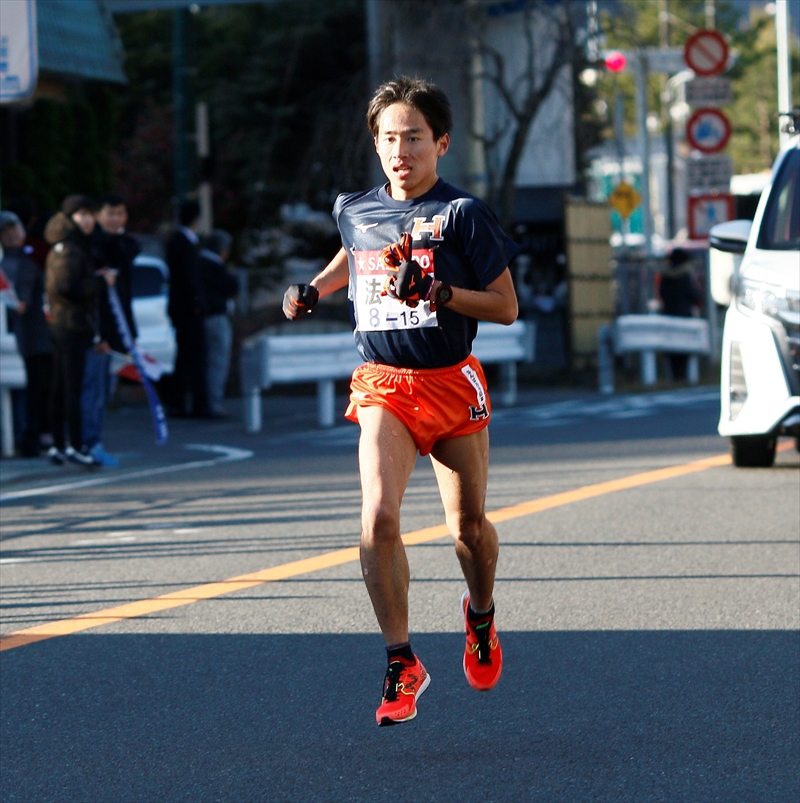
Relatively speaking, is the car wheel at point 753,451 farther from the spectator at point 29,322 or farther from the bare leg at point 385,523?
the bare leg at point 385,523

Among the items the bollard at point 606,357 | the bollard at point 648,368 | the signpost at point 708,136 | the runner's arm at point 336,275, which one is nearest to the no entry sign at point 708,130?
the signpost at point 708,136

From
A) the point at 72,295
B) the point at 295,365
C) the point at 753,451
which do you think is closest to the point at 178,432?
the point at 295,365

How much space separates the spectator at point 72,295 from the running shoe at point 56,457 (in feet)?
0.97

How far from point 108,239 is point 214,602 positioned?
546cm

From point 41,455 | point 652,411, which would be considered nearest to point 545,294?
point 652,411

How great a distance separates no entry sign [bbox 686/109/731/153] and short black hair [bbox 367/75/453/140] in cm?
1742

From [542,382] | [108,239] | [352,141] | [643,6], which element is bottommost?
[542,382]

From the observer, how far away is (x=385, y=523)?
4895 millimetres

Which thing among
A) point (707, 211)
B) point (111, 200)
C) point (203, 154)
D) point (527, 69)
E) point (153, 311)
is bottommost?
point (153, 311)

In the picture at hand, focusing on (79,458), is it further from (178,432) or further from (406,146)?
(406,146)

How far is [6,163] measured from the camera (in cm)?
2216

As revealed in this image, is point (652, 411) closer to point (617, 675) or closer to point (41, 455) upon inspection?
point (41, 455)

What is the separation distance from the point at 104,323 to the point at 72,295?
70 centimetres

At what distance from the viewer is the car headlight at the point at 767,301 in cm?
989
